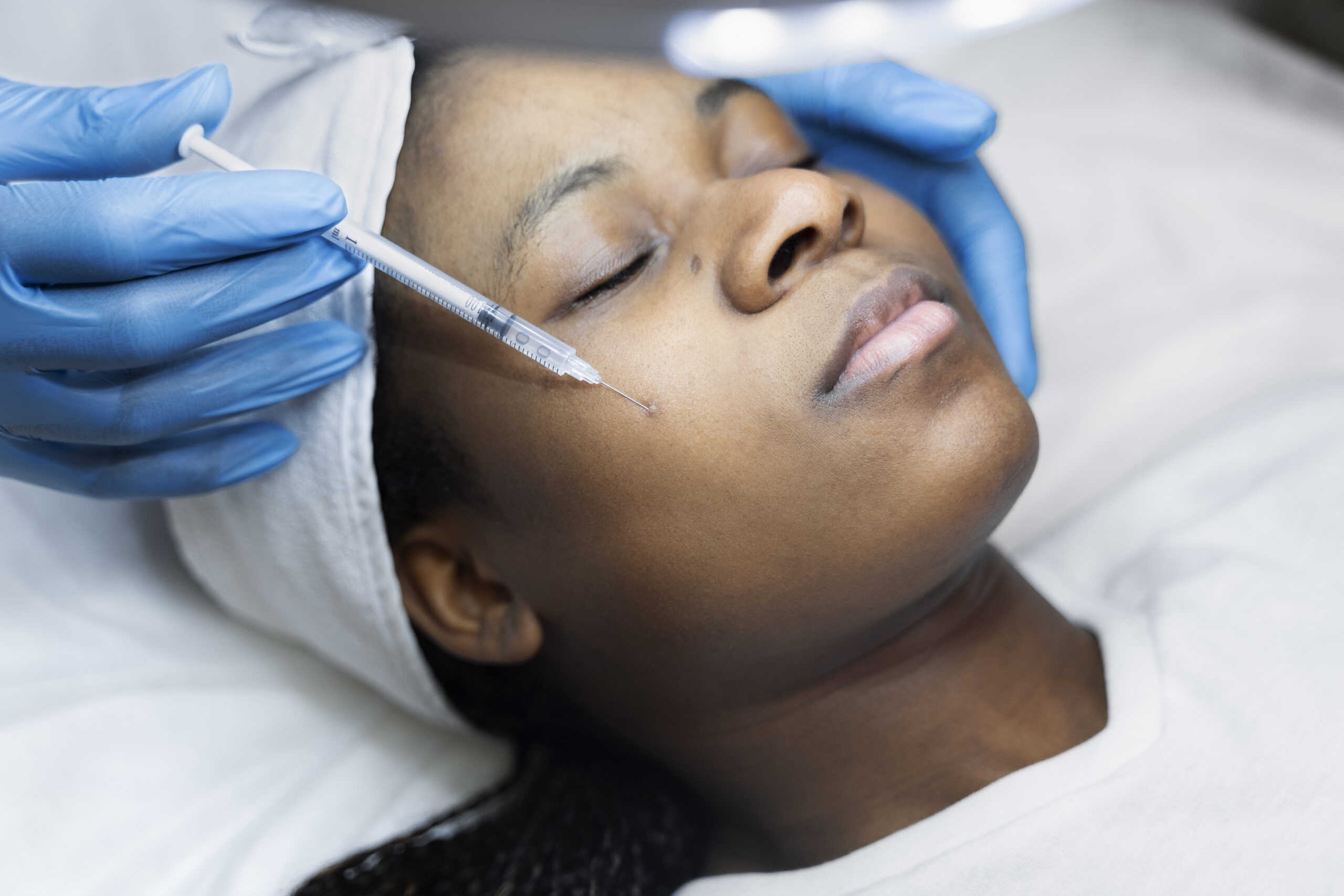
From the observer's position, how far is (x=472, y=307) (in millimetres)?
940

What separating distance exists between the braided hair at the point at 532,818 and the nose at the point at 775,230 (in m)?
0.41

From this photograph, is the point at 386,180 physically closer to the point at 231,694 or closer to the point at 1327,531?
the point at 231,694

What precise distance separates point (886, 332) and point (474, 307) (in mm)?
390

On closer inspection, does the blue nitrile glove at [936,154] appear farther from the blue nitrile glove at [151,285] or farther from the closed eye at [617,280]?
the blue nitrile glove at [151,285]

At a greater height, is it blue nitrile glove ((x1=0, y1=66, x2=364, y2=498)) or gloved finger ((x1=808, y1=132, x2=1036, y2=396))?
blue nitrile glove ((x1=0, y1=66, x2=364, y2=498))

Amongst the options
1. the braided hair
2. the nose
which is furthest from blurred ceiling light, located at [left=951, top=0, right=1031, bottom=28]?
the braided hair

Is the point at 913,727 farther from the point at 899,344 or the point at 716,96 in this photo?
the point at 716,96

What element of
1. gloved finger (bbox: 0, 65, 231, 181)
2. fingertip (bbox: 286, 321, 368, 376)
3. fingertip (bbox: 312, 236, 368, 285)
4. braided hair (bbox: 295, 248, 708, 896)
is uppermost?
gloved finger (bbox: 0, 65, 231, 181)

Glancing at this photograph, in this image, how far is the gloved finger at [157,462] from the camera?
108cm

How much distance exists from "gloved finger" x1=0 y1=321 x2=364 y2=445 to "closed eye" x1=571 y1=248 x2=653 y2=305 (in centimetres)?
24

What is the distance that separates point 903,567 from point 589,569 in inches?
12.2

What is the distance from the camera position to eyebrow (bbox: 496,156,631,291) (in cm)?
99

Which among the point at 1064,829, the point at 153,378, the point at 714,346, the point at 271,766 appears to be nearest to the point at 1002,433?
the point at 714,346

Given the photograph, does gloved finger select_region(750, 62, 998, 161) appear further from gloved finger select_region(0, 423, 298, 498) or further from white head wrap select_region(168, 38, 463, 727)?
gloved finger select_region(0, 423, 298, 498)
